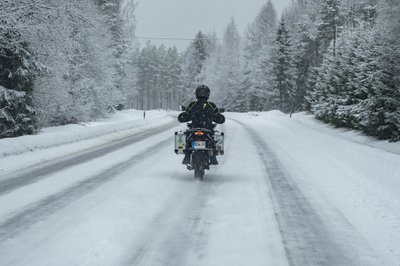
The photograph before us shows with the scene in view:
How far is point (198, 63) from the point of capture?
102688 millimetres

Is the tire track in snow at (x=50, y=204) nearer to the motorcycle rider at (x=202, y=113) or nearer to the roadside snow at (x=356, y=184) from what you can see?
the motorcycle rider at (x=202, y=113)

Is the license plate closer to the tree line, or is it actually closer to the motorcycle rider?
the motorcycle rider

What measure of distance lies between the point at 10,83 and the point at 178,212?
14.3 metres

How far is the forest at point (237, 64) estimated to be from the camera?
18734 mm

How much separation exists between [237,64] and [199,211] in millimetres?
77141

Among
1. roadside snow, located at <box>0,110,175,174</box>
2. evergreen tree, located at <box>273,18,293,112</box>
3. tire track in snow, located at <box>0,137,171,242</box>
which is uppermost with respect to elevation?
evergreen tree, located at <box>273,18,293,112</box>

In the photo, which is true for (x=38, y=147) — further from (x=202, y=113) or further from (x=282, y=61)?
(x=282, y=61)

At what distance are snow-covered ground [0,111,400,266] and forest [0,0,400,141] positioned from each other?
5.75m

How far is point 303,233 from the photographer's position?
6.38 m

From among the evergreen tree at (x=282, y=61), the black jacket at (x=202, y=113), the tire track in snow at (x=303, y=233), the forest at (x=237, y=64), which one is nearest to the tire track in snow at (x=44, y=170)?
the black jacket at (x=202, y=113)

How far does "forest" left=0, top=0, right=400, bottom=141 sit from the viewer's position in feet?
61.5

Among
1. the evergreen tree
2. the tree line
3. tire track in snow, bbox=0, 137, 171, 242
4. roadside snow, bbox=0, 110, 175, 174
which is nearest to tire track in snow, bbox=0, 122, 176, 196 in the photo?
roadside snow, bbox=0, 110, 175, 174

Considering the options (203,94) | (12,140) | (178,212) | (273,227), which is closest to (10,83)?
(12,140)

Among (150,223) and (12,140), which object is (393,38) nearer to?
(12,140)
